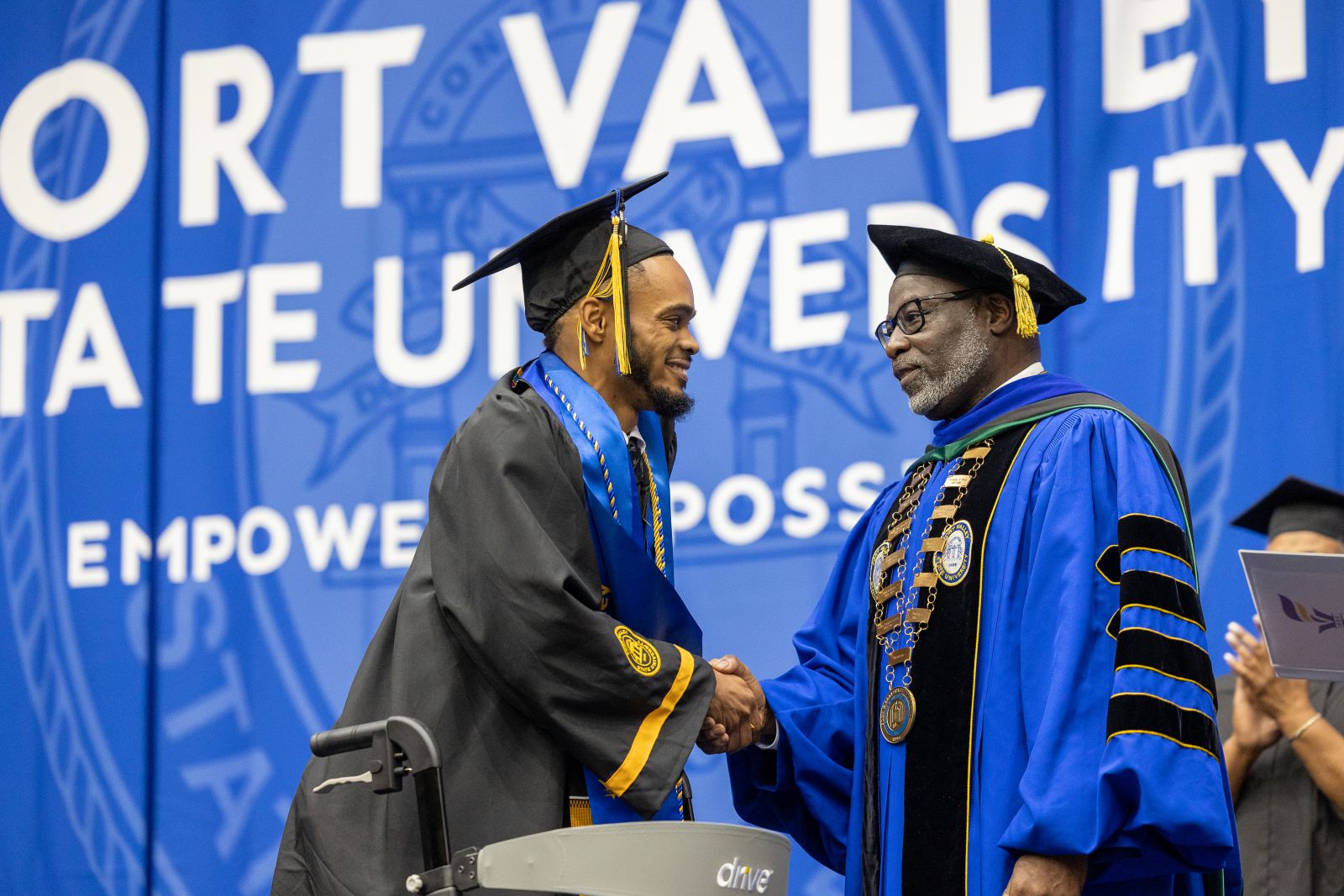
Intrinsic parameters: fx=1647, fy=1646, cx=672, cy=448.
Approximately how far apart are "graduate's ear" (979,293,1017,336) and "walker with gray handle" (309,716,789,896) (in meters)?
1.30

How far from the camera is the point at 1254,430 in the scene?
4.34 m

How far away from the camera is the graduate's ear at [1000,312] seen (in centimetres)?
330

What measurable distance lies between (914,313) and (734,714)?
88 cm

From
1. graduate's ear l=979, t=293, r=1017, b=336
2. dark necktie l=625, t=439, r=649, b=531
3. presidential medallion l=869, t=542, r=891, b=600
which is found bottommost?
presidential medallion l=869, t=542, r=891, b=600

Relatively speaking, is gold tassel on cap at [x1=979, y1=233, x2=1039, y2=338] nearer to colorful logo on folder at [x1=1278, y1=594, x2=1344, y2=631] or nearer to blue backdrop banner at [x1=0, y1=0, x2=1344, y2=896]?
colorful logo on folder at [x1=1278, y1=594, x2=1344, y2=631]

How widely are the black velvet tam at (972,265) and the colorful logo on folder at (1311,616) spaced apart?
0.72 metres

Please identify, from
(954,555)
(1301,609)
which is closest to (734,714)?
(954,555)

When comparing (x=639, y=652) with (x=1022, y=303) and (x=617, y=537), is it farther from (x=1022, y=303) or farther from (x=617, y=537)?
(x=1022, y=303)

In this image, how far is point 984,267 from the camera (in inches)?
126

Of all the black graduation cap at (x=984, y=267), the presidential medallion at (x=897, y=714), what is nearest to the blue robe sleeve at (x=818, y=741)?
the presidential medallion at (x=897, y=714)

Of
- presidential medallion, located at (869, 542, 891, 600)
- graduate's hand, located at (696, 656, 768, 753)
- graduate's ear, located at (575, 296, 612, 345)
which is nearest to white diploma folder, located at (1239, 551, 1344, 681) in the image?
presidential medallion, located at (869, 542, 891, 600)

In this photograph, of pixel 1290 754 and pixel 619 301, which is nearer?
pixel 619 301

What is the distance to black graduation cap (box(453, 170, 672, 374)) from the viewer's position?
347cm

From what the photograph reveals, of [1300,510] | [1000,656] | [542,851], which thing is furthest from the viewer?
[1300,510]
